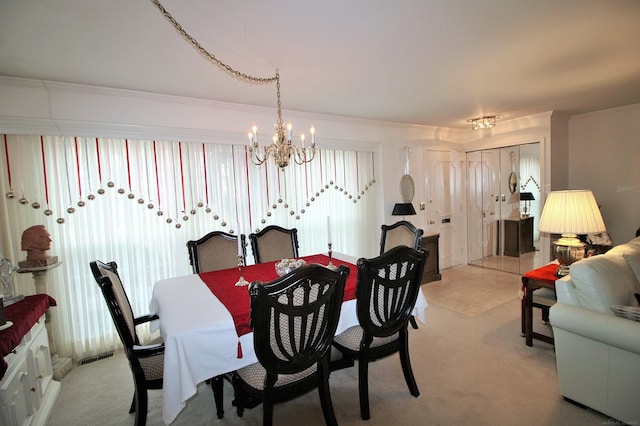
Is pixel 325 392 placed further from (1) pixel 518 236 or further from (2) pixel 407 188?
(1) pixel 518 236

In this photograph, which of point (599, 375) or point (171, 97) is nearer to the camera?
point (599, 375)

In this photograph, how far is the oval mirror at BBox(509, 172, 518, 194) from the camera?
4789mm

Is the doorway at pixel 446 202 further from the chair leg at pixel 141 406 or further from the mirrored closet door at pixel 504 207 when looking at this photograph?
the chair leg at pixel 141 406

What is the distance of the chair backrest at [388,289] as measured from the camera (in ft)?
5.91

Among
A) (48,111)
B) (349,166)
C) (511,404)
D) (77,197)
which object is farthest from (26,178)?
(511,404)

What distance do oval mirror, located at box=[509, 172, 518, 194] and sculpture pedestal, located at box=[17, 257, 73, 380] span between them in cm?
563

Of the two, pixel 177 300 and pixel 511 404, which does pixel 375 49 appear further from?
pixel 511 404

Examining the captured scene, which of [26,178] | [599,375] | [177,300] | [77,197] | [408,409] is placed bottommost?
[408,409]

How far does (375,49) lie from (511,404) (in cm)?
254

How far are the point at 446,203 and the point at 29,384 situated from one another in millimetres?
5327

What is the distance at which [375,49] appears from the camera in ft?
7.16

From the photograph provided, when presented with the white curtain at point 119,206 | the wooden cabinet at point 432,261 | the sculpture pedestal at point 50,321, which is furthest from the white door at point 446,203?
the sculpture pedestal at point 50,321

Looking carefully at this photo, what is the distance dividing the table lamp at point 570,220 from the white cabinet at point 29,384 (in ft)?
12.4

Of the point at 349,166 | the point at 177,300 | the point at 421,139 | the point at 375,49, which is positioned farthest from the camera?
the point at 421,139
